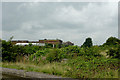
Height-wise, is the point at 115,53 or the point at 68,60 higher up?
the point at 115,53

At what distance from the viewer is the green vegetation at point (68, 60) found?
8203mm

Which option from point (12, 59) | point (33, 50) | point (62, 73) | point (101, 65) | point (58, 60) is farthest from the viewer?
point (33, 50)

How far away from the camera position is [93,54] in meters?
12.2

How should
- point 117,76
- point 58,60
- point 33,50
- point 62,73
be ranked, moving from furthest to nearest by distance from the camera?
point 33,50 < point 58,60 < point 62,73 < point 117,76

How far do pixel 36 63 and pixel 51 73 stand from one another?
169 inches

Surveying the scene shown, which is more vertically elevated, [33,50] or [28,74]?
[33,50]

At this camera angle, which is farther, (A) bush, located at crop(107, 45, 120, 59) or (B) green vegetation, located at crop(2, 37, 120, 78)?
(A) bush, located at crop(107, 45, 120, 59)

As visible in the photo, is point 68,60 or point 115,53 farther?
point 68,60

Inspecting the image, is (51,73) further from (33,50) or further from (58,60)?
(33,50)

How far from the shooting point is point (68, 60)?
11.3 metres

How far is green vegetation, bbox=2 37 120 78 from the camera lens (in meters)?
8.20

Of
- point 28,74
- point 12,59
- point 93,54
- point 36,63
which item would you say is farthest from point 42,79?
point 12,59

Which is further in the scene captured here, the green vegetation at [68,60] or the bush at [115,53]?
the bush at [115,53]

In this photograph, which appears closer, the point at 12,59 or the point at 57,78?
the point at 57,78
